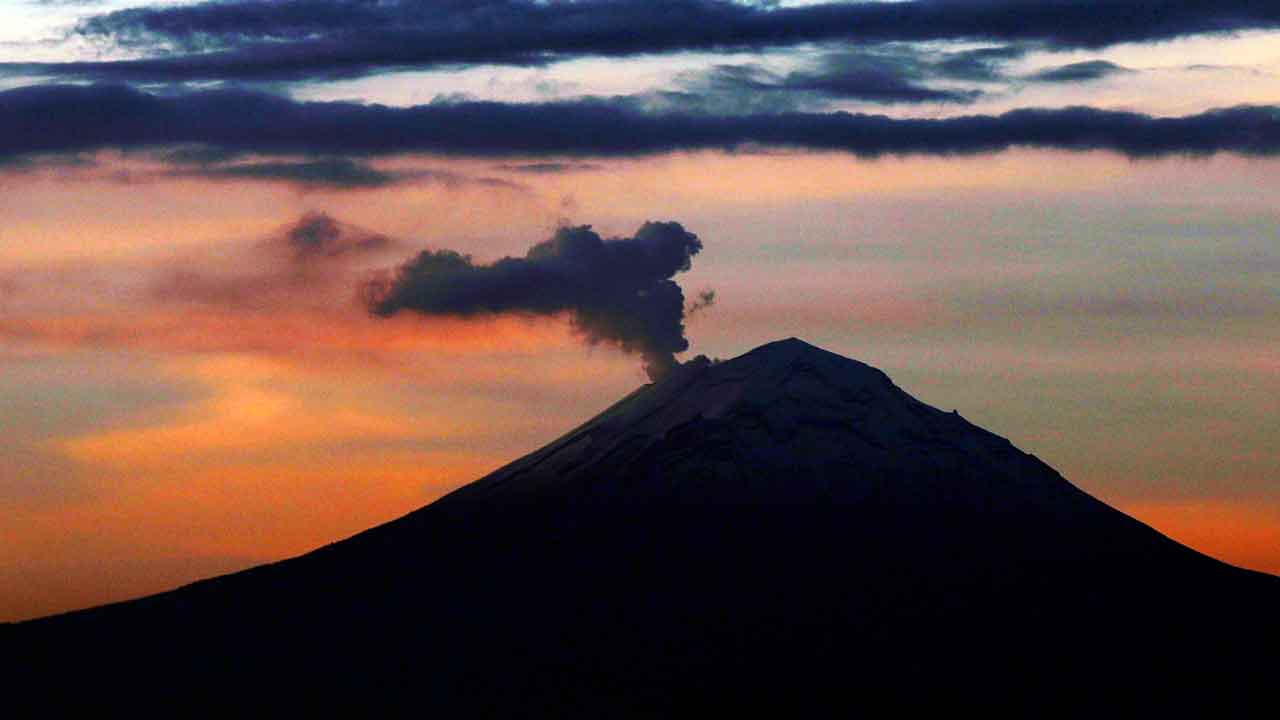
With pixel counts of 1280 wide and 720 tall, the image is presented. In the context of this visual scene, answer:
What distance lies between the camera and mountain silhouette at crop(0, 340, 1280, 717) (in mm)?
133375

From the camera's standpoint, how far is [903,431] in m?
144

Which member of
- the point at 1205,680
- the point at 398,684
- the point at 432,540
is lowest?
the point at 1205,680

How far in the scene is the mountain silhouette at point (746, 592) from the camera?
438 ft

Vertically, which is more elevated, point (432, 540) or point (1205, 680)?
point (432, 540)

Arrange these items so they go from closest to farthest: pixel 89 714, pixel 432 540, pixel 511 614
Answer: pixel 89 714 < pixel 511 614 < pixel 432 540

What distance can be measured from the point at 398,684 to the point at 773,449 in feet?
101

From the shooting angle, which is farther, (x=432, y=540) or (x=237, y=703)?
(x=432, y=540)

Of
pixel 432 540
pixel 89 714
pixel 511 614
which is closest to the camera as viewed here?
pixel 89 714

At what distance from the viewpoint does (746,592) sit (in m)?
140

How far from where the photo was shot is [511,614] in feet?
457

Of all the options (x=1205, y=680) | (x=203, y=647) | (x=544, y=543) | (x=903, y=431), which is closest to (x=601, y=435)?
(x=544, y=543)

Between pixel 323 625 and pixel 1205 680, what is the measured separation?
5978 cm

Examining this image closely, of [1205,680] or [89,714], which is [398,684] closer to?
[89,714]

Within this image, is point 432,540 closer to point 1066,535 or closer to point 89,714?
point 89,714
